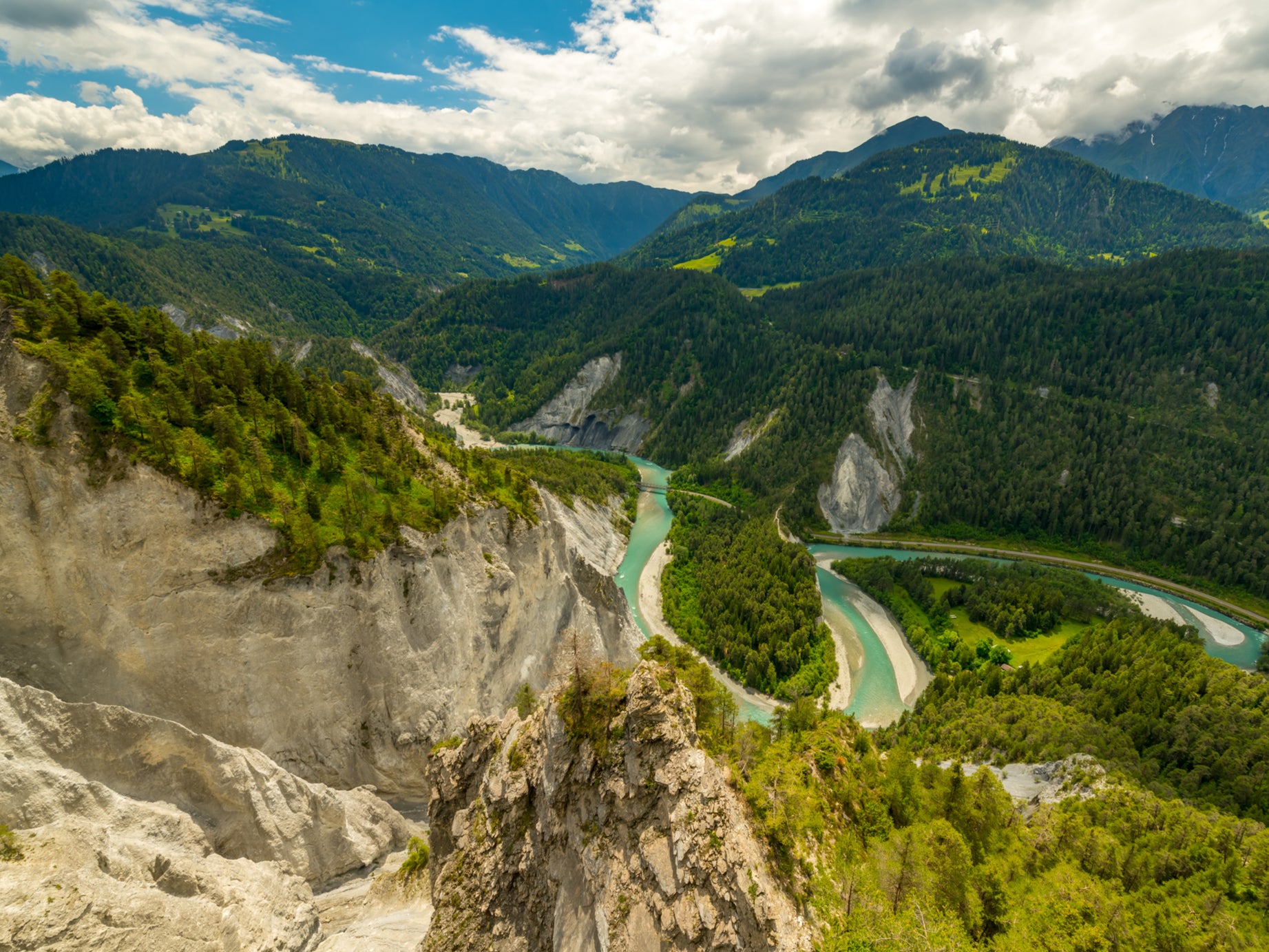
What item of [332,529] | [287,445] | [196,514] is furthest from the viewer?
[287,445]

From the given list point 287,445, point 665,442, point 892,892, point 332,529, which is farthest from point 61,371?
point 665,442

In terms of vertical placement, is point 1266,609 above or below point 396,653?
below

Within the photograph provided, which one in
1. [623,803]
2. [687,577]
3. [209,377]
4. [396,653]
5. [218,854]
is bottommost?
[687,577]

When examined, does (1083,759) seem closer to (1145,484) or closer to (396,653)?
(396,653)

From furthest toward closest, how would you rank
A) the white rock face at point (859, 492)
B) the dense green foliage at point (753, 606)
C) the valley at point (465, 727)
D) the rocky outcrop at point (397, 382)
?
the rocky outcrop at point (397, 382)
the white rock face at point (859, 492)
the dense green foliage at point (753, 606)
the valley at point (465, 727)

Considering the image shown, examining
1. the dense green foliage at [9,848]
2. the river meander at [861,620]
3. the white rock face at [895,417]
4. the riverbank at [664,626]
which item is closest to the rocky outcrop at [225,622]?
the dense green foliage at [9,848]

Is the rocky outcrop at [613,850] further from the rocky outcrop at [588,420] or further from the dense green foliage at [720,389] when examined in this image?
the rocky outcrop at [588,420]
